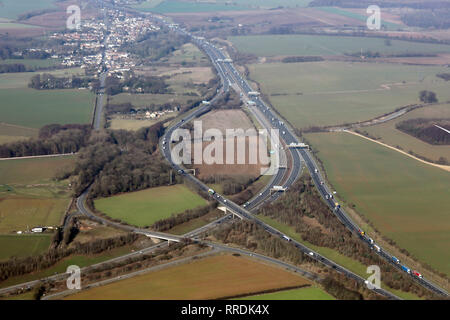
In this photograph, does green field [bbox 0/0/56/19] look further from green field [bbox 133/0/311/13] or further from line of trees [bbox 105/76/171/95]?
line of trees [bbox 105/76/171/95]

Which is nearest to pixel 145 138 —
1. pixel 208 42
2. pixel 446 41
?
pixel 208 42

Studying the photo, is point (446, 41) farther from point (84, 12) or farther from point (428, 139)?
point (84, 12)

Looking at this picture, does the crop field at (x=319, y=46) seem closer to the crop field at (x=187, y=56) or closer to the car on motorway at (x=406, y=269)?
the crop field at (x=187, y=56)

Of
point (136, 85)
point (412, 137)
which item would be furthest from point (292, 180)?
point (136, 85)

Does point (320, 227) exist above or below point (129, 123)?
below

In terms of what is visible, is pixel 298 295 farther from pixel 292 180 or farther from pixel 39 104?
pixel 39 104

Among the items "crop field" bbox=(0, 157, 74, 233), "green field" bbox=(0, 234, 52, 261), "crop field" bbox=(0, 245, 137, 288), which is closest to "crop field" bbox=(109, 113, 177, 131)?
"crop field" bbox=(0, 157, 74, 233)
